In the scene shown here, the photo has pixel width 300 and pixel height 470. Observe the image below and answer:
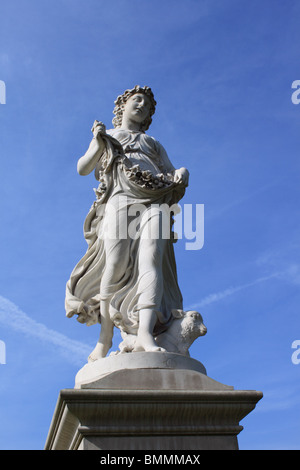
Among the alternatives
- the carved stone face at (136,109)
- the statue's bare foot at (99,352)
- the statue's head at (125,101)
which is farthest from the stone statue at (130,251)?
the statue's head at (125,101)

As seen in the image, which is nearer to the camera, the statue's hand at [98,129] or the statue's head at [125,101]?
the statue's hand at [98,129]

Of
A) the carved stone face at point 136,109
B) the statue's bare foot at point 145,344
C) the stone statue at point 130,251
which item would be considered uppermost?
the carved stone face at point 136,109

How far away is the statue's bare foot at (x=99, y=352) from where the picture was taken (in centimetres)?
647

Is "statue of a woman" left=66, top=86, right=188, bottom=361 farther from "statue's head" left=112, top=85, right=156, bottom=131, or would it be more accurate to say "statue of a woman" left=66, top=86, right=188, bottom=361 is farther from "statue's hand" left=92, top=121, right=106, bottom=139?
"statue's head" left=112, top=85, right=156, bottom=131

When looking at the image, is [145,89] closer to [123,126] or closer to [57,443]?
[123,126]

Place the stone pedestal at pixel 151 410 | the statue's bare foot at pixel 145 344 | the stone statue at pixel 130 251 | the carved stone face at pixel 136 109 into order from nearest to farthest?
the stone pedestal at pixel 151 410, the statue's bare foot at pixel 145 344, the stone statue at pixel 130 251, the carved stone face at pixel 136 109

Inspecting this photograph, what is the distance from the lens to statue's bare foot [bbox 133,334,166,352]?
5.94m

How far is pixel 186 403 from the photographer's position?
5258 mm

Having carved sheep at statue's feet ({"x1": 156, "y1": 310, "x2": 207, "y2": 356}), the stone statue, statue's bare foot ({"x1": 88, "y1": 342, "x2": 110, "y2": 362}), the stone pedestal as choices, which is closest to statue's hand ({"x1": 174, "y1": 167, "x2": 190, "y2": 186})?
the stone statue

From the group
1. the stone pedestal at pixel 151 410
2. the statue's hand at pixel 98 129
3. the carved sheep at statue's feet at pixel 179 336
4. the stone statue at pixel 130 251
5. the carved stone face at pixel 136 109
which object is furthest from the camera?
→ the carved stone face at pixel 136 109

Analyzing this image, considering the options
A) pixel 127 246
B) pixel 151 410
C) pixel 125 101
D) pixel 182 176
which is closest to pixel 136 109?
pixel 125 101

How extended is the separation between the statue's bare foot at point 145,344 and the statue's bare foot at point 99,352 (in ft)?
1.93

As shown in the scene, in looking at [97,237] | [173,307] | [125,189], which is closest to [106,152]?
[125,189]

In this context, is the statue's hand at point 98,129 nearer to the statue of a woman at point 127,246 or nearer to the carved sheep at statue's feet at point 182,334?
the statue of a woman at point 127,246
